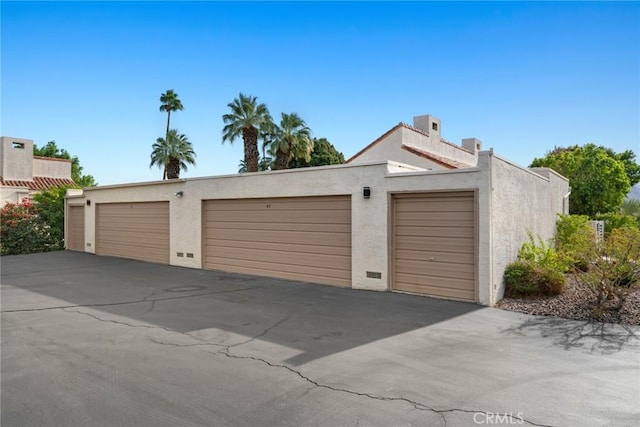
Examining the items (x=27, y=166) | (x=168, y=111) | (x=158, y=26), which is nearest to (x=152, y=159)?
(x=168, y=111)

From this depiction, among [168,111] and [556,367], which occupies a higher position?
[168,111]

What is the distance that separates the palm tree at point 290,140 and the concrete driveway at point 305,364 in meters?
22.3

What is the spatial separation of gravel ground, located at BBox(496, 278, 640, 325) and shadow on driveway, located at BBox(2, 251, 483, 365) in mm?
1013

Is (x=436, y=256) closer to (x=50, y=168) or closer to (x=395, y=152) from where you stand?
(x=395, y=152)

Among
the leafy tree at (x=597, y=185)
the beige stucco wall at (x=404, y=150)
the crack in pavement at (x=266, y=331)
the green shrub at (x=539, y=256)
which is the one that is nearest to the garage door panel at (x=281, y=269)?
the crack in pavement at (x=266, y=331)

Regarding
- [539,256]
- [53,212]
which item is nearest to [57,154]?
[53,212]

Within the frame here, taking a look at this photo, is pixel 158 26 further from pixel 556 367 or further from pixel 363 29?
pixel 556 367

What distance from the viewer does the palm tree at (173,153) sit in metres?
33.7

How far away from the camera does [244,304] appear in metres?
7.86

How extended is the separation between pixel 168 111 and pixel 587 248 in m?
35.9

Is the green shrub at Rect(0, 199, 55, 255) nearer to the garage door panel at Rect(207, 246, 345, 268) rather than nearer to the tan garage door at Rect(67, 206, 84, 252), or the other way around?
the tan garage door at Rect(67, 206, 84, 252)

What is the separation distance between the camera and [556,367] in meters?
4.54

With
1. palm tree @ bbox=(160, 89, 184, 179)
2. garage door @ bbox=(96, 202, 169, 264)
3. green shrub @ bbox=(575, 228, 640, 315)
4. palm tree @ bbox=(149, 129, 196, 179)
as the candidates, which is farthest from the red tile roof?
green shrub @ bbox=(575, 228, 640, 315)

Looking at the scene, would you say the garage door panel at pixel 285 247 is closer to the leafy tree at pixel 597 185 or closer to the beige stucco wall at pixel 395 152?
the beige stucco wall at pixel 395 152
